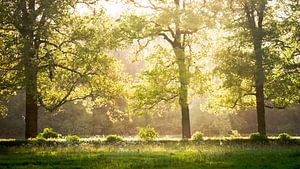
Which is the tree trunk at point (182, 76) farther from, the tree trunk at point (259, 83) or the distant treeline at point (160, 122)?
the distant treeline at point (160, 122)

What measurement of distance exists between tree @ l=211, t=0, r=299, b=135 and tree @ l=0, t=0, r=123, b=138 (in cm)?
801

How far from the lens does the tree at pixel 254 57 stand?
26547 mm

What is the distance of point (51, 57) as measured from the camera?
26.7 meters

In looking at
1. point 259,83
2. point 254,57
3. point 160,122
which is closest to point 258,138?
point 259,83

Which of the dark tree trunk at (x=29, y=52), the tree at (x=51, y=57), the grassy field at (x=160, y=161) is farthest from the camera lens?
the tree at (x=51, y=57)

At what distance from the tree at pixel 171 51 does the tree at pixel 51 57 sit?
2.09m

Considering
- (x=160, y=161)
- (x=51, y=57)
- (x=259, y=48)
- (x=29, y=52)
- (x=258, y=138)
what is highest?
(x=259, y=48)

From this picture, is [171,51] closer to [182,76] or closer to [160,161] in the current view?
[182,76]

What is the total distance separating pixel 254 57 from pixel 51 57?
42.3ft

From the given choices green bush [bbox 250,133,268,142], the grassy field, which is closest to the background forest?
green bush [bbox 250,133,268,142]

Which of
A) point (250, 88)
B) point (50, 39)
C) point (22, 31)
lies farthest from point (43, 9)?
point (250, 88)

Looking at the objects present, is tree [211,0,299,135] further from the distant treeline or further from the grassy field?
the distant treeline

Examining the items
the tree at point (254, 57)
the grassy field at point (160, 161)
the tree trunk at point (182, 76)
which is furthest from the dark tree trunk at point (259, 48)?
the grassy field at point (160, 161)

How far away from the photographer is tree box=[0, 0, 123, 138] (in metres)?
24.6
